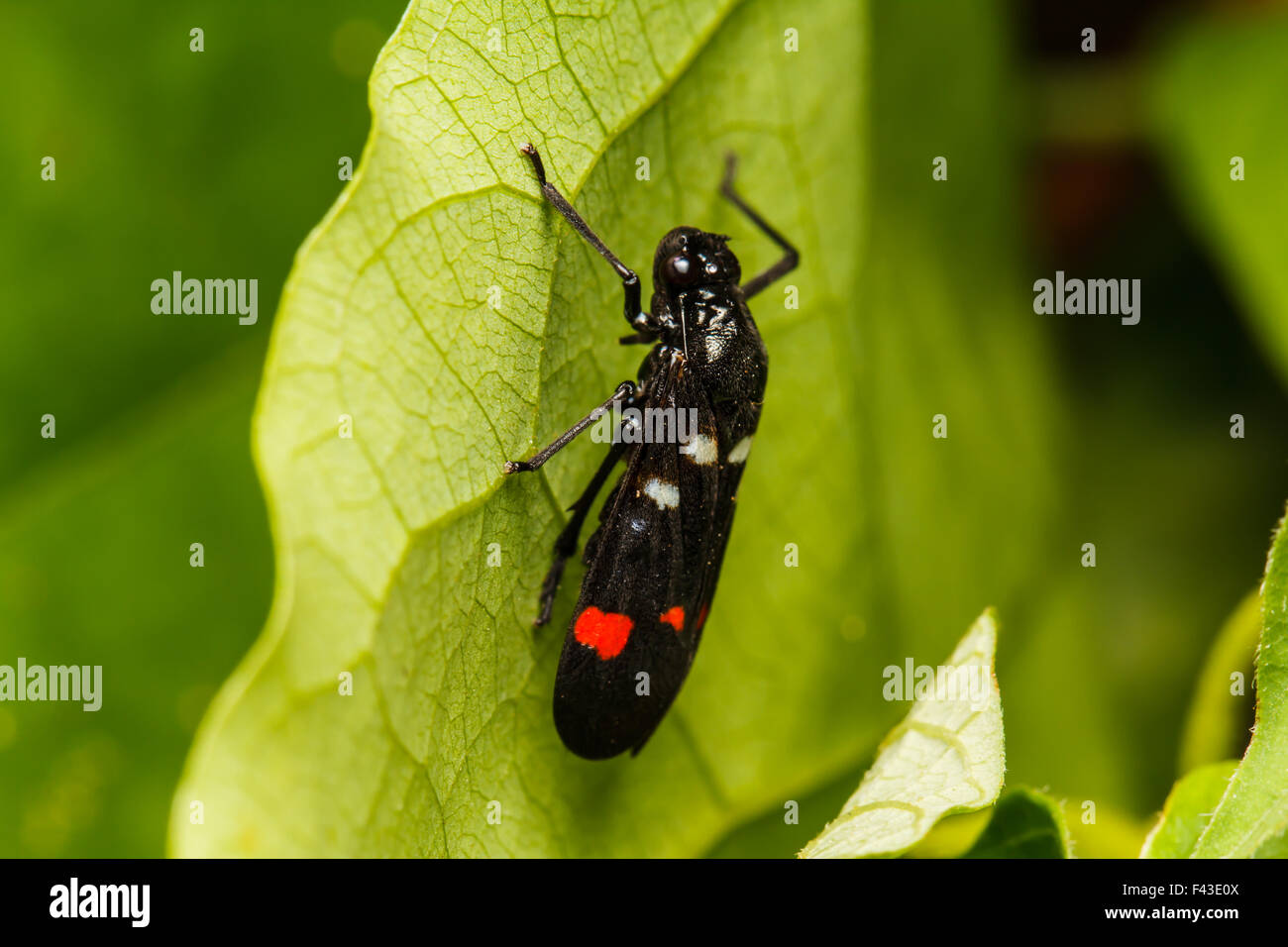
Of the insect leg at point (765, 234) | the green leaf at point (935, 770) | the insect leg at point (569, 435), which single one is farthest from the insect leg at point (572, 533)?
the green leaf at point (935, 770)

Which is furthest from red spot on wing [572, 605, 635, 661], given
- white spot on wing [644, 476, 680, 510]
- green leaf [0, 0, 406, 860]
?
green leaf [0, 0, 406, 860]

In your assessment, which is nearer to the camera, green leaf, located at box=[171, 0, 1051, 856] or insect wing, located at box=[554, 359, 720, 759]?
green leaf, located at box=[171, 0, 1051, 856]

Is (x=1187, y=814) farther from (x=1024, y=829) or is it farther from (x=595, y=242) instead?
(x=595, y=242)

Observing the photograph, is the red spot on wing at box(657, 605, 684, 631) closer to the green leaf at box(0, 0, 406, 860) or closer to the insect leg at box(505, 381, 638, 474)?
the insect leg at box(505, 381, 638, 474)
